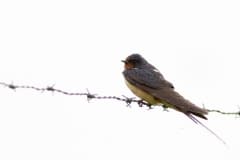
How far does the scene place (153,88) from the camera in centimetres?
880

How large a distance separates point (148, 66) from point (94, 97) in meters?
1.84

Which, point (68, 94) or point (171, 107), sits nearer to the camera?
point (68, 94)

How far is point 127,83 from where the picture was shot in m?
9.14

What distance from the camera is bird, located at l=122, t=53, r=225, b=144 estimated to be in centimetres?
779

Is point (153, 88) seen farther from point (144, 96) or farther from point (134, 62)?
point (134, 62)

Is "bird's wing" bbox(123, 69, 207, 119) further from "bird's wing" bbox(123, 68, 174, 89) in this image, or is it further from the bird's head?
the bird's head

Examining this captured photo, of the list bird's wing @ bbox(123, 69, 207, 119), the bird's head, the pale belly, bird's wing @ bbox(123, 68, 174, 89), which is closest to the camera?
bird's wing @ bbox(123, 69, 207, 119)

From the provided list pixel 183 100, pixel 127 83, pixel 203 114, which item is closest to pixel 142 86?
pixel 127 83

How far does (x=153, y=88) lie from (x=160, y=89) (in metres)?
0.09

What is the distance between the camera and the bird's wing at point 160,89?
7755mm

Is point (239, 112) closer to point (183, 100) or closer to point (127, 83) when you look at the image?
point (183, 100)

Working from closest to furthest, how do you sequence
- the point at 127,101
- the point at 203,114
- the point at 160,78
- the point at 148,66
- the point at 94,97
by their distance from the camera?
the point at 203,114, the point at 94,97, the point at 127,101, the point at 160,78, the point at 148,66

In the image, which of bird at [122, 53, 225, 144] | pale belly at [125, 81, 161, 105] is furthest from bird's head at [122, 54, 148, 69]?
pale belly at [125, 81, 161, 105]

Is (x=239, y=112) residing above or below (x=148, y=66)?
below
